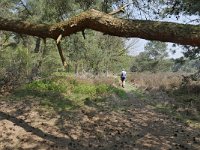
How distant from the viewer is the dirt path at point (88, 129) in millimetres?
8930

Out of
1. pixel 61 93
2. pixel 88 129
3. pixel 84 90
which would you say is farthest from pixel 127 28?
pixel 84 90

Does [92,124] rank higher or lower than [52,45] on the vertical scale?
lower

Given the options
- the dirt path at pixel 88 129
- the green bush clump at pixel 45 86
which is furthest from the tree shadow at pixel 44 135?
the green bush clump at pixel 45 86

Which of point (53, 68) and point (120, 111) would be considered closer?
point (120, 111)

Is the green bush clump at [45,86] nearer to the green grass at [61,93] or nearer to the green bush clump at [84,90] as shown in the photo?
the green grass at [61,93]

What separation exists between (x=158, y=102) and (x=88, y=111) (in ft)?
21.0

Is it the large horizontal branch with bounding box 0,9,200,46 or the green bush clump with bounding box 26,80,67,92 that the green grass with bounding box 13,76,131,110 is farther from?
the large horizontal branch with bounding box 0,9,200,46

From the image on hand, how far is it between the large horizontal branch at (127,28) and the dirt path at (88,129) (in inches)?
140

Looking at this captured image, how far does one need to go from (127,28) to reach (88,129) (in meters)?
5.82

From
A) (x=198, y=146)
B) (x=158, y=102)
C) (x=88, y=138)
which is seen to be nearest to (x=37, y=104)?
(x=88, y=138)

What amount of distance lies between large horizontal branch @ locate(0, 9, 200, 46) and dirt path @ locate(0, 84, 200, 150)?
3555 mm

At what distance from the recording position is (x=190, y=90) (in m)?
22.5

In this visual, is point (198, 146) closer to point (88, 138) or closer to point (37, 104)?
point (88, 138)

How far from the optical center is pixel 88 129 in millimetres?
10422
